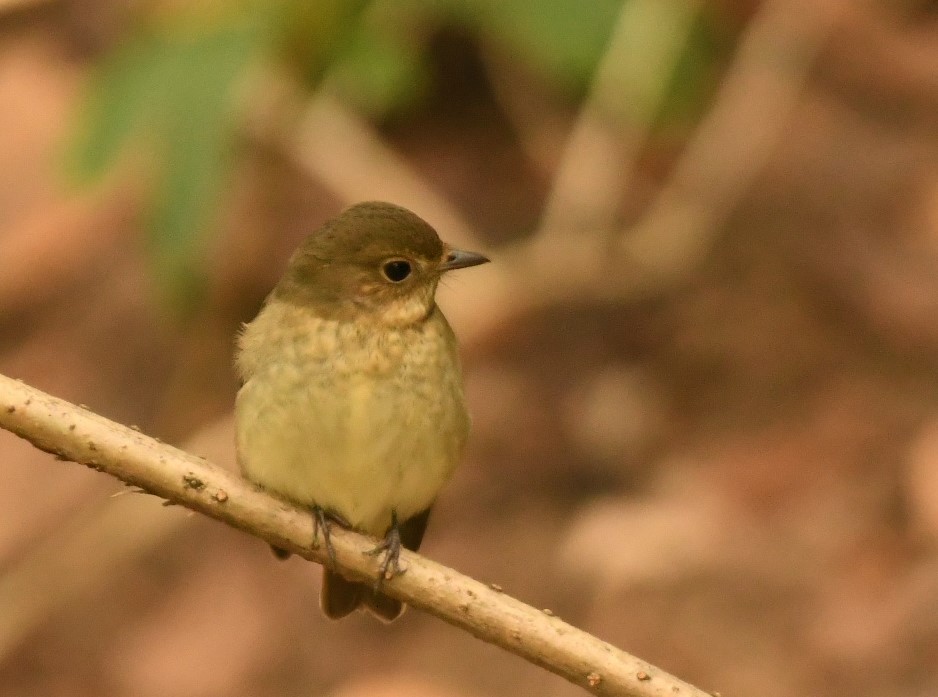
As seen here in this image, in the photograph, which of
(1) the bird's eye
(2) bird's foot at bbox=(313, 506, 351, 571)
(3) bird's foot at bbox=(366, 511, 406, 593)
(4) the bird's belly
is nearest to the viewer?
(3) bird's foot at bbox=(366, 511, 406, 593)

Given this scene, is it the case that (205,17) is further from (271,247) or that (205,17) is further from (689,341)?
(689,341)

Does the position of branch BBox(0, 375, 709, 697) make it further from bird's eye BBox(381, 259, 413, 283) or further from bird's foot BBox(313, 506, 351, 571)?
bird's eye BBox(381, 259, 413, 283)

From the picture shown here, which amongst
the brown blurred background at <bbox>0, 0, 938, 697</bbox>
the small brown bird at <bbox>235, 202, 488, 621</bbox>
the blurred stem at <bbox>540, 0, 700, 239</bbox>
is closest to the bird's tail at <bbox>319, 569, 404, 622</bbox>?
the small brown bird at <bbox>235, 202, 488, 621</bbox>

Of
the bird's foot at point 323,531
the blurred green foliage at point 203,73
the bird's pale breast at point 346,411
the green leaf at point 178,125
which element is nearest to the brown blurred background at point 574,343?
the blurred green foliage at point 203,73

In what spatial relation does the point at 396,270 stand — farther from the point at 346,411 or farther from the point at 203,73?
the point at 203,73

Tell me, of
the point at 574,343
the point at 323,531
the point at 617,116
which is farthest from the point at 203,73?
Result: the point at 574,343

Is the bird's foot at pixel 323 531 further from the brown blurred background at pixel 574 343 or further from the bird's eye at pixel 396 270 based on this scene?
the brown blurred background at pixel 574 343
